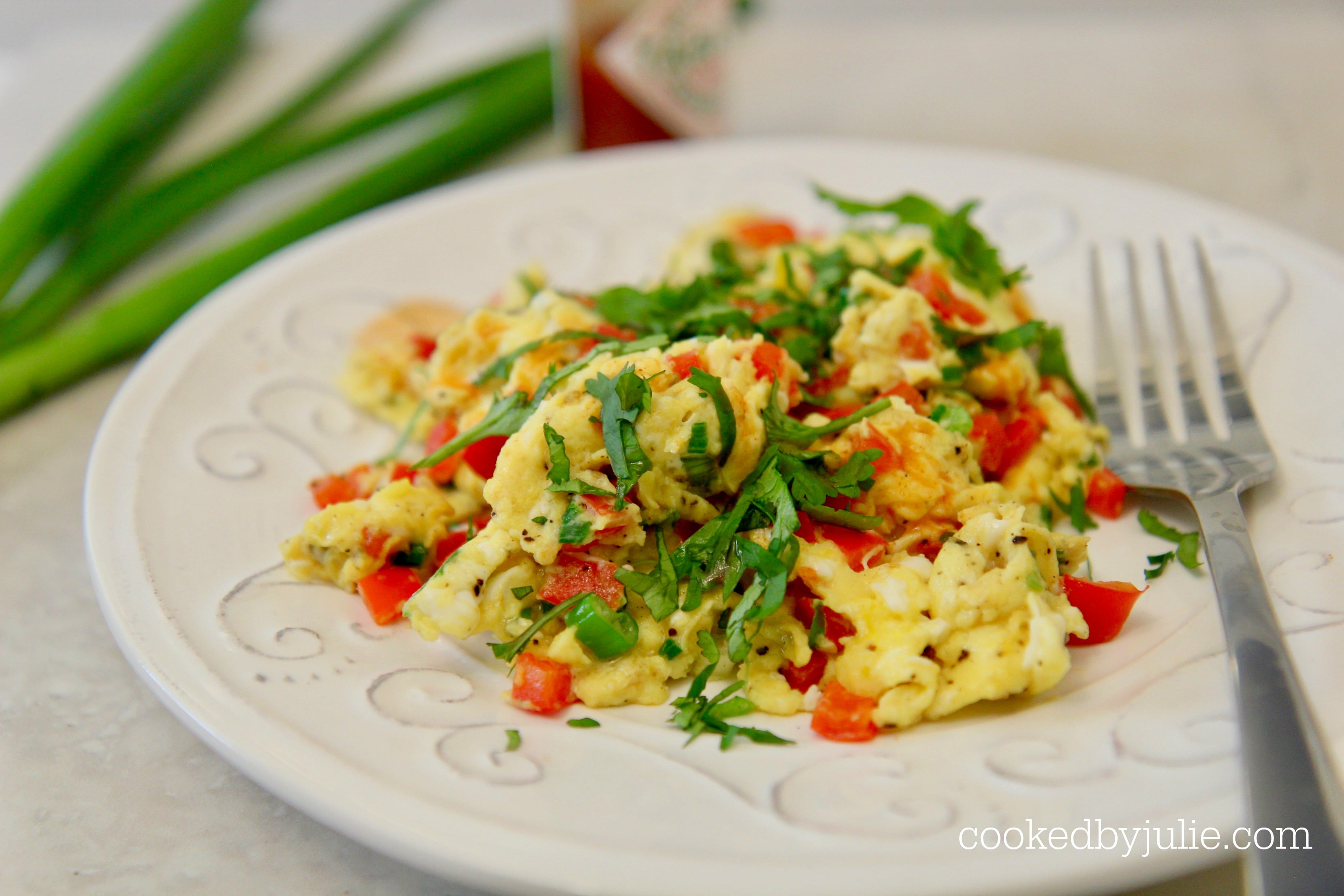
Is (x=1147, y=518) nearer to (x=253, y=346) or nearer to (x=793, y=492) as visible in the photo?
(x=793, y=492)

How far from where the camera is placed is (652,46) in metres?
3.79

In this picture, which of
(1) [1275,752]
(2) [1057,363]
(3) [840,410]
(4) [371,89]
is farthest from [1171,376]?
(4) [371,89]

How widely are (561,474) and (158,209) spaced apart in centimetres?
257

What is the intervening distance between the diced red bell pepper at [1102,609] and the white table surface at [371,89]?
42 centimetres

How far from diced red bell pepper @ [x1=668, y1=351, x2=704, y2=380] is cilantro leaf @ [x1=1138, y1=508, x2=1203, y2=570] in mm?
964

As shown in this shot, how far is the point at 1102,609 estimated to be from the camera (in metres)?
2.03

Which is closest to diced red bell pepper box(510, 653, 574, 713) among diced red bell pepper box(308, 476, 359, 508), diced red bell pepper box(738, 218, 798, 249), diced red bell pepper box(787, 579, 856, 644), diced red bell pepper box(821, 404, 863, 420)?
diced red bell pepper box(787, 579, 856, 644)

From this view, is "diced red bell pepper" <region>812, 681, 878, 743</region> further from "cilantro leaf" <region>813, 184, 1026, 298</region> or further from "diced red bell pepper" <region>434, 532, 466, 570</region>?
"cilantro leaf" <region>813, 184, 1026, 298</region>

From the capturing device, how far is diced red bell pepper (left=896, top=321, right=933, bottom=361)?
8.05 feet

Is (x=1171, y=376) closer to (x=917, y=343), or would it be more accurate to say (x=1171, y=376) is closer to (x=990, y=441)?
(x=990, y=441)

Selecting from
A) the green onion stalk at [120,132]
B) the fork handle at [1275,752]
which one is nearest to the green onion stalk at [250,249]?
the green onion stalk at [120,132]

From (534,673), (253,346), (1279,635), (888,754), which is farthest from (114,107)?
(1279,635)

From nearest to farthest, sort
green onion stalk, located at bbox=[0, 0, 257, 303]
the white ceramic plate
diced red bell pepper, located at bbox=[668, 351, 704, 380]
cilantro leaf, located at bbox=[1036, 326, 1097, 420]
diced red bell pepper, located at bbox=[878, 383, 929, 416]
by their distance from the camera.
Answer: the white ceramic plate, diced red bell pepper, located at bbox=[668, 351, 704, 380], diced red bell pepper, located at bbox=[878, 383, 929, 416], cilantro leaf, located at bbox=[1036, 326, 1097, 420], green onion stalk, located at bbox=[0, 0, 257, 303]

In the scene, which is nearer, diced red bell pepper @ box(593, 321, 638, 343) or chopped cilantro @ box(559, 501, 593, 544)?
chopped cilantro @ box(559, 501, 593, 544)
